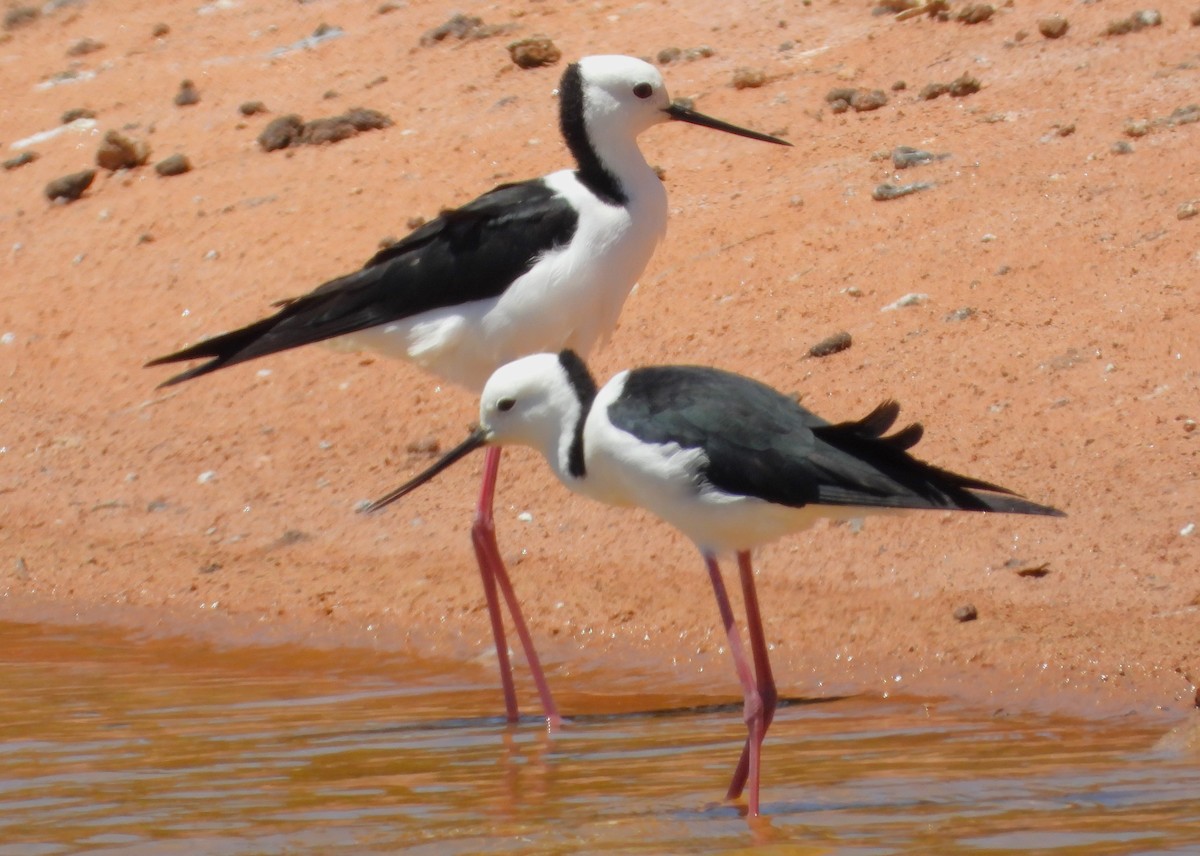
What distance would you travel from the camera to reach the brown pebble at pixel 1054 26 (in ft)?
26.6

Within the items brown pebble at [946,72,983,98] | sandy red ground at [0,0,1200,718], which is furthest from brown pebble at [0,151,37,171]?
brown pebble at [946,72,983,98]

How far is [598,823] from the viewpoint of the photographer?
4051 millimetres

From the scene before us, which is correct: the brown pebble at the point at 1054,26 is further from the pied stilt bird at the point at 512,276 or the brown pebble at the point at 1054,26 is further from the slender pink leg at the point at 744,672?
the slender pink leg at the point at 744,672

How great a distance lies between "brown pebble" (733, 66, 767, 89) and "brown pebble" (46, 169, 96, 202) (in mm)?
2878

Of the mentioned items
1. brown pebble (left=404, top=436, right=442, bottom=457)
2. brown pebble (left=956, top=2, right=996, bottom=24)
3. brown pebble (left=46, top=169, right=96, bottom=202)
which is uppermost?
brown pebble (left=956, top=2, right=996, bottom=24)

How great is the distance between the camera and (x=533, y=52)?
9.09m

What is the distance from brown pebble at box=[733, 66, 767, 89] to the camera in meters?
8.41

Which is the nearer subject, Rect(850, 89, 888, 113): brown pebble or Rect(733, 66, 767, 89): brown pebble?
Rect(850, 89, 888, 113): brown pebble

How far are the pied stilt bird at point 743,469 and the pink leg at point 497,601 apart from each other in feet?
2.29

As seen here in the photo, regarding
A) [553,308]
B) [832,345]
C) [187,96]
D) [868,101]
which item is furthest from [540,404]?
[187,96]

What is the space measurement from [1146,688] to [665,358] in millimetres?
2443

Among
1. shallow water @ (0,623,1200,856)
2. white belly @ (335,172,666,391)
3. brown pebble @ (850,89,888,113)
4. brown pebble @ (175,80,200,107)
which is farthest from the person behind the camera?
brown pebble @ (175,80,200,107)

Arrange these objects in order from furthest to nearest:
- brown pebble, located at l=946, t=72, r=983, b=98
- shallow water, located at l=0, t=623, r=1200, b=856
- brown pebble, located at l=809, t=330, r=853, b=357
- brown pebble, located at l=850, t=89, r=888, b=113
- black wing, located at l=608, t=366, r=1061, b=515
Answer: brown pebble, located at l=850, t=89, r=888, b=113 < brown pebble, located at l=946, t=72, r=983, b=98 < brown pebble, located at l=809, t=330, r=853, b=357 < black wing, located at l=608, t=366, r=1061, b=515 < shallow water, located at l=0, t=623, r=1200, b=856

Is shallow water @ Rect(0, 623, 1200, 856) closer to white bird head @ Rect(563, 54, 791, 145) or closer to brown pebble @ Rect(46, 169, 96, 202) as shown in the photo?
white bird head @ Rect(563, 54, 791, 145)
